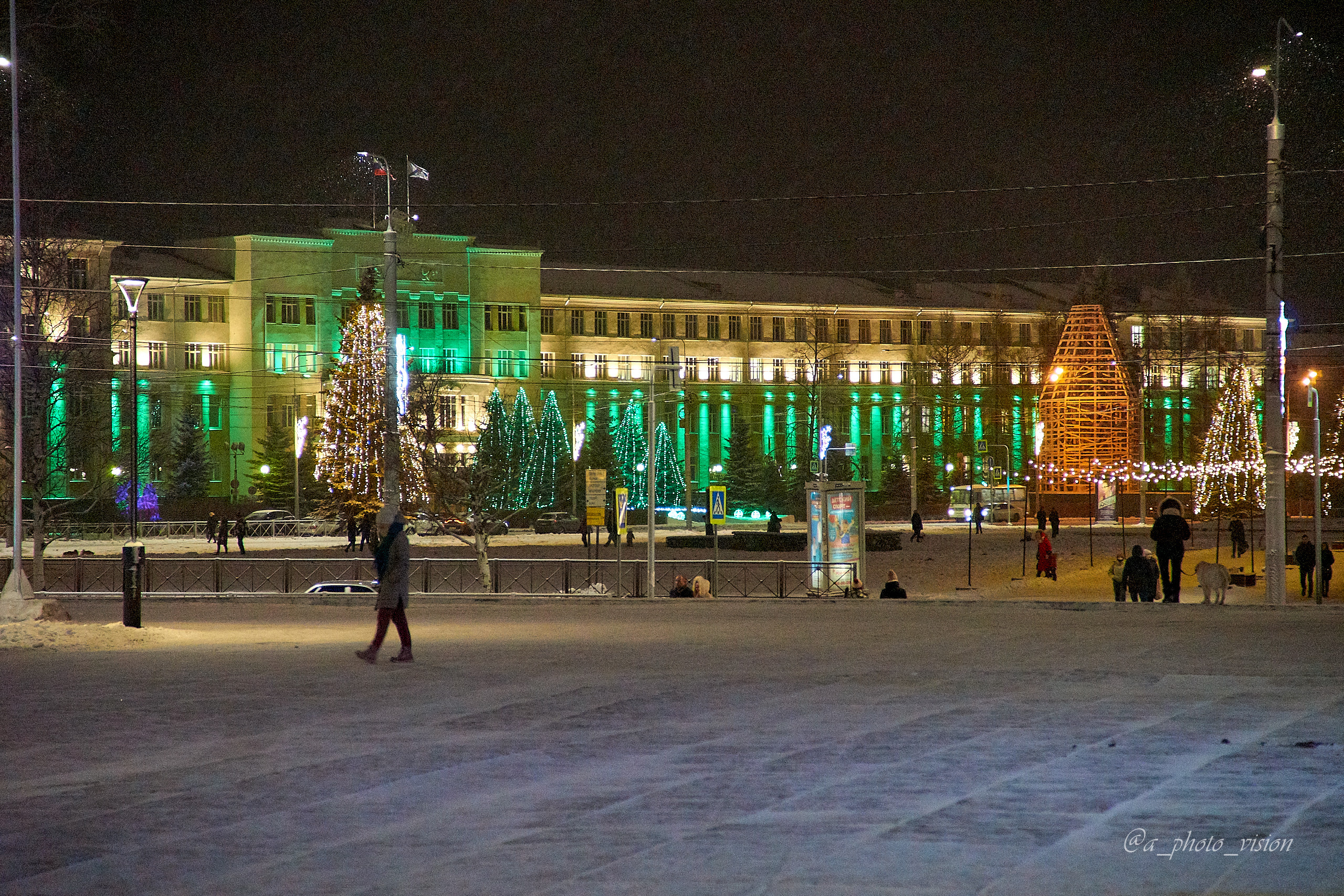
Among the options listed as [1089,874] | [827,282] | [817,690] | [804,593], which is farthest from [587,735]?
[827,282]

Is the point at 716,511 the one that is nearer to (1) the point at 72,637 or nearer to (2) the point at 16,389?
(2) the point at 16,389

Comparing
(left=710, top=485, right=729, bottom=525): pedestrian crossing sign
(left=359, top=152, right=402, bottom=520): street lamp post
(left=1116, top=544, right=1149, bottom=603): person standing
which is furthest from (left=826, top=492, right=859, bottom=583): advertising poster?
(left=359, top=152, right=402, bottom=520): street lamp post

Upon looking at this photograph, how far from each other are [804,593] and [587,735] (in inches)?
894

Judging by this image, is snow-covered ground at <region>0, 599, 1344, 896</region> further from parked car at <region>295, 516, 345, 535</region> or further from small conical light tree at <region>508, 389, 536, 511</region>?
parked car at <region>295, 516, 345, 535</region>

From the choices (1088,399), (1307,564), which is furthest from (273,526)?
(1307,564)

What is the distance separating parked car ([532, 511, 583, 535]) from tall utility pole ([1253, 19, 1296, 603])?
43145 mm

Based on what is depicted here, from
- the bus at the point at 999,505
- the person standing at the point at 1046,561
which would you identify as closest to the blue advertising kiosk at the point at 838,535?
the person standing at the point at 1046,561

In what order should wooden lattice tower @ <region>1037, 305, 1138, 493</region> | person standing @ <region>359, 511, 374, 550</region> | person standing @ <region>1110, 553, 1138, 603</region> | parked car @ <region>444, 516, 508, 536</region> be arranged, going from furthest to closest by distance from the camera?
1. wooden lattice tower @ <region>1037, 305, 1138, 493</region>
2. person standing @ <region>359, 511, 374, 550</region>
3. parked car @ <region>444, 516, 508, 536</region>
4. person standing @ <region>1110, 553, 1138, 603</region>

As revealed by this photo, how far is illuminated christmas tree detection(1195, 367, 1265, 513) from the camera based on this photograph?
5719 cm

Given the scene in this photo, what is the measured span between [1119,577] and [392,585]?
19.1m

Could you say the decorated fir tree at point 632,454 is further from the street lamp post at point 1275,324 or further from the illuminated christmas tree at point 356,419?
the street lamp post at point 1275,324

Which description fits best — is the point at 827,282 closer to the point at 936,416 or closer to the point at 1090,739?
the point at 936,416

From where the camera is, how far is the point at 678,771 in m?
8.61

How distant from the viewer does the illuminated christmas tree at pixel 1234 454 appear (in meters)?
57.2
